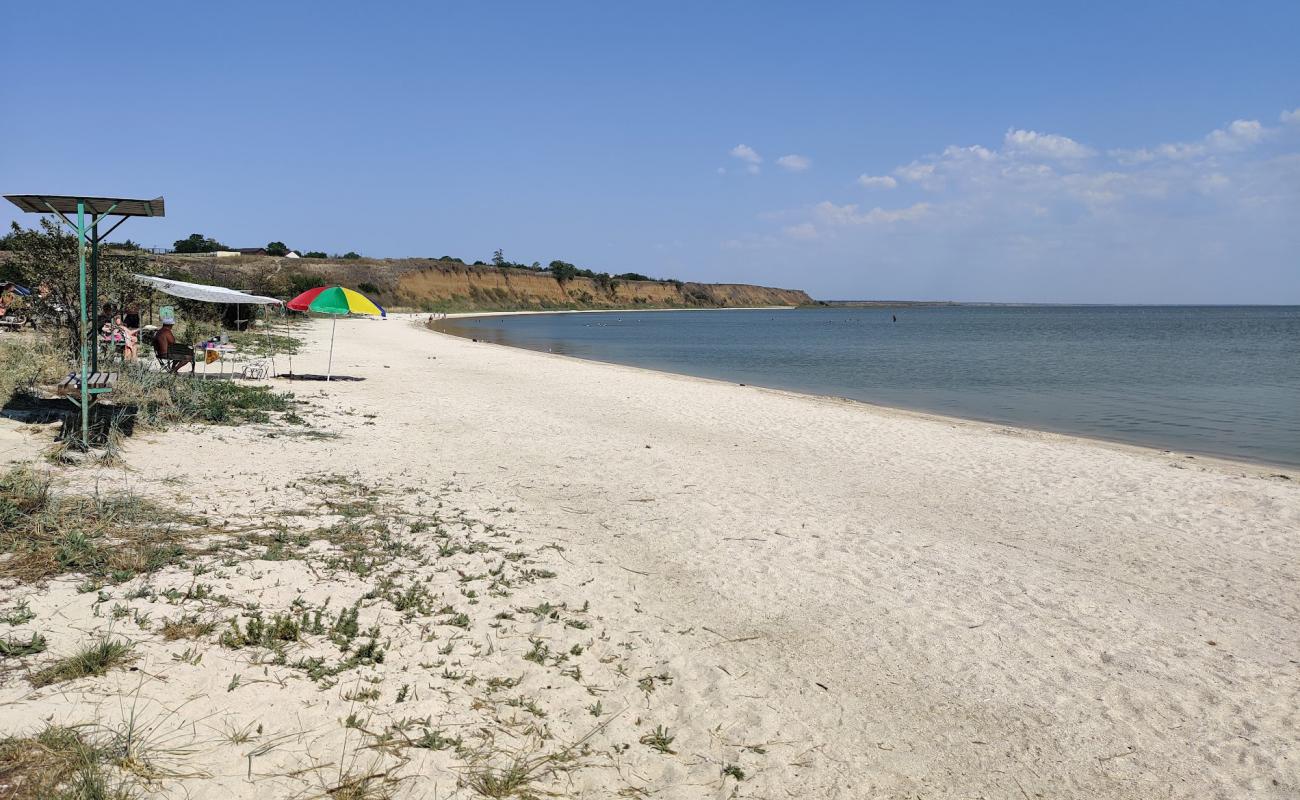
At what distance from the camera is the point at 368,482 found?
803 cm

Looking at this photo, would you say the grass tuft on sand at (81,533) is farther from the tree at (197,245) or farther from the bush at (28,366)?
the tree at (197,245)

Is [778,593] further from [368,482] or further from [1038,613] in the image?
[368,482]

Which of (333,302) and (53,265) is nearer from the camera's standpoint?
(53,265)

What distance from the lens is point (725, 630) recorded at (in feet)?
16.6

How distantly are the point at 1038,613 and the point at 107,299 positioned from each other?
16143 millimetres

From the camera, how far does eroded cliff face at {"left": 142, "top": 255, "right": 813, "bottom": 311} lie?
191 feet

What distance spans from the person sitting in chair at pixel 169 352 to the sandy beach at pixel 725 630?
3.65m

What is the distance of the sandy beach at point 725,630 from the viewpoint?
141 inches

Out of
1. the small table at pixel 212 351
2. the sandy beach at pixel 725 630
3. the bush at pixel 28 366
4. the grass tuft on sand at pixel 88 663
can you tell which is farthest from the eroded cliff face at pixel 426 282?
the grass tuft on sand at pixel 88 663

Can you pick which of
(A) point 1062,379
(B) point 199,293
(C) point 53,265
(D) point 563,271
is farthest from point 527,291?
→ (C) point 53,265

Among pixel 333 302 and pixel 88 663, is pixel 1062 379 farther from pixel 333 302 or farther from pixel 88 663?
pixel 88 663

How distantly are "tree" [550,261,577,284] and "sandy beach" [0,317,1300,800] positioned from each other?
110m

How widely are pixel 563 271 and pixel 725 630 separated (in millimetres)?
121019

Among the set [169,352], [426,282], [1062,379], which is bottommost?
[1062,379]
